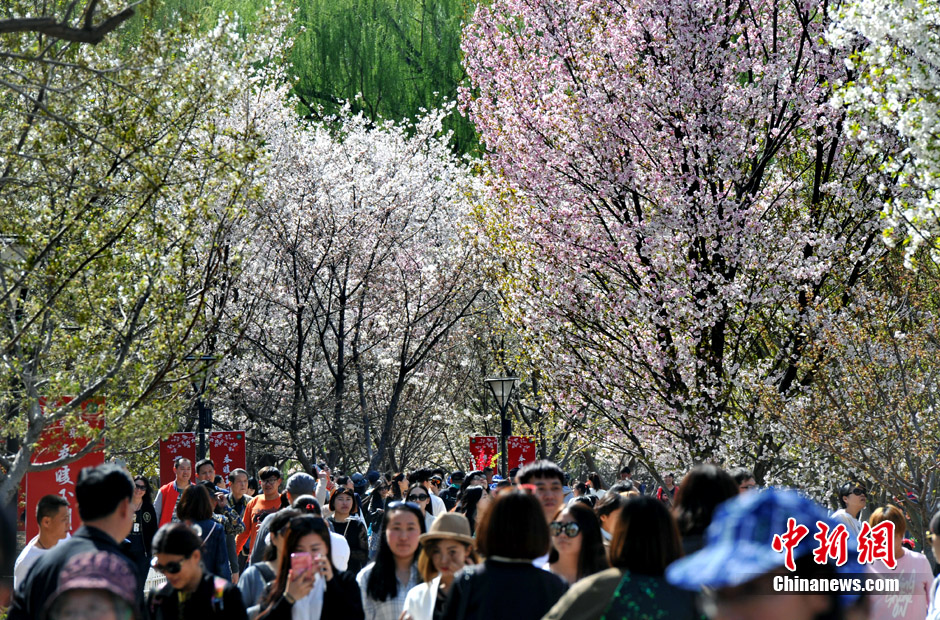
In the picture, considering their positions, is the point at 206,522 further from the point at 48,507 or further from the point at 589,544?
the point at 589,544

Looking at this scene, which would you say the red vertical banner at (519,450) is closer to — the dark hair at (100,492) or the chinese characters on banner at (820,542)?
the dark hair at (100,492)

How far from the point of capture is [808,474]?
Result: 68.6 feet

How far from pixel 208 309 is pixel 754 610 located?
79.6 ft

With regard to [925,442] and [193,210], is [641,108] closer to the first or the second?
[925,442]

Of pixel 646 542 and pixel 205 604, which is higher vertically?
pixel 646 542

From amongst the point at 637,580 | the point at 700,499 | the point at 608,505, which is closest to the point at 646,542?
the point at 637,580

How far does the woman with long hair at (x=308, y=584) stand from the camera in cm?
545

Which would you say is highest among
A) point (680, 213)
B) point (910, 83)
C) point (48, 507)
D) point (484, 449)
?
point (680, 213)

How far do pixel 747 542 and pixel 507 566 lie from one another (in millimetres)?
2416

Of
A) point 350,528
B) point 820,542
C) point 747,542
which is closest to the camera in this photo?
point 747,542

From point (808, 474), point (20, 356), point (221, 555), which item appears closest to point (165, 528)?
point (221, 555)

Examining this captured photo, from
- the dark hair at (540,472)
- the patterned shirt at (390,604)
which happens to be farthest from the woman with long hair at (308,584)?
the dark hair at (540,472)

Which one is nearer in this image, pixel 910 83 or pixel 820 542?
pixel 820 542

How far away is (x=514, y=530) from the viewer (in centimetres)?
476
